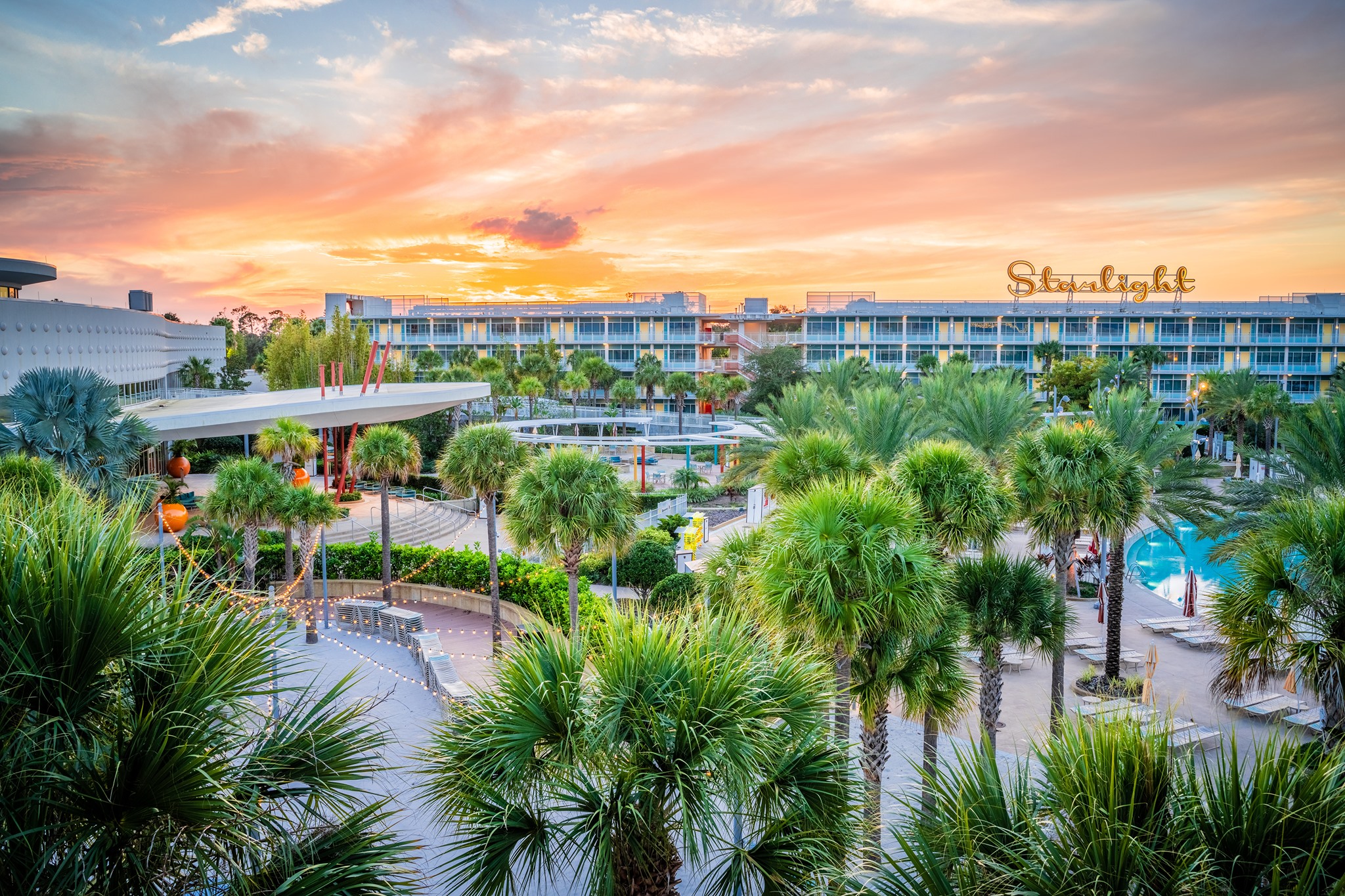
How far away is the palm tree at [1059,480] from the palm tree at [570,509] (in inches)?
313

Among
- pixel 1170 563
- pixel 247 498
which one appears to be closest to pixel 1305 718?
pixel 1170 563

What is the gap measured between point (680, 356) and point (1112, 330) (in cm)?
4187

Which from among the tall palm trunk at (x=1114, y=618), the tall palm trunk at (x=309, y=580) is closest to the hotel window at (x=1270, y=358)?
the tall palm trunk at (x=1114, y=618)

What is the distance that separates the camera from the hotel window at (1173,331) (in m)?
80.2

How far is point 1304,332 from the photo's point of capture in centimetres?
7769

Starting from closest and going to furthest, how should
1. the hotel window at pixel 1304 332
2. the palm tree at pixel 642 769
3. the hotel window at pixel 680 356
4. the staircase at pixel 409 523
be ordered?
the palm tree at pixel 642 769 < the staircase at pixel 409 523 < the hotel window at pixel 1304 332 < the hotel window at pixel 680 356

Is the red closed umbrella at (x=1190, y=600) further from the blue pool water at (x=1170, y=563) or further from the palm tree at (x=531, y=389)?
the palm tree at (x=531, y=389)

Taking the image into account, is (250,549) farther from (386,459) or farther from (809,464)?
(809,464)

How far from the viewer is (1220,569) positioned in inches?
1480

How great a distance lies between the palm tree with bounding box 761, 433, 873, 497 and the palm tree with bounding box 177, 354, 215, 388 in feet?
228

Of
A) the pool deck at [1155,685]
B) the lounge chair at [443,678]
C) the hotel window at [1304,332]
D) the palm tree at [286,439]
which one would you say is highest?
the hotel window at [1304,332]

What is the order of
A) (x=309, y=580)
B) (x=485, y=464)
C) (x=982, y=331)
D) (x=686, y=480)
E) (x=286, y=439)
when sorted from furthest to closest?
1. (x=982, y=331)
2. (x=686, y=480)
3. (x=286, y=439)
4. (x=309, y=580)
5. (x=485, y=464)

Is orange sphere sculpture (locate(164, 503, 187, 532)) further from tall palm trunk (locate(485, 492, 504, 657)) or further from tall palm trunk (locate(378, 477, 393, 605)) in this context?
tall palm trunk (locate(485, 492, 504, 657))

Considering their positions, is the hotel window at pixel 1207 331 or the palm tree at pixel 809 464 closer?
the palm tree at pixel 809 464
